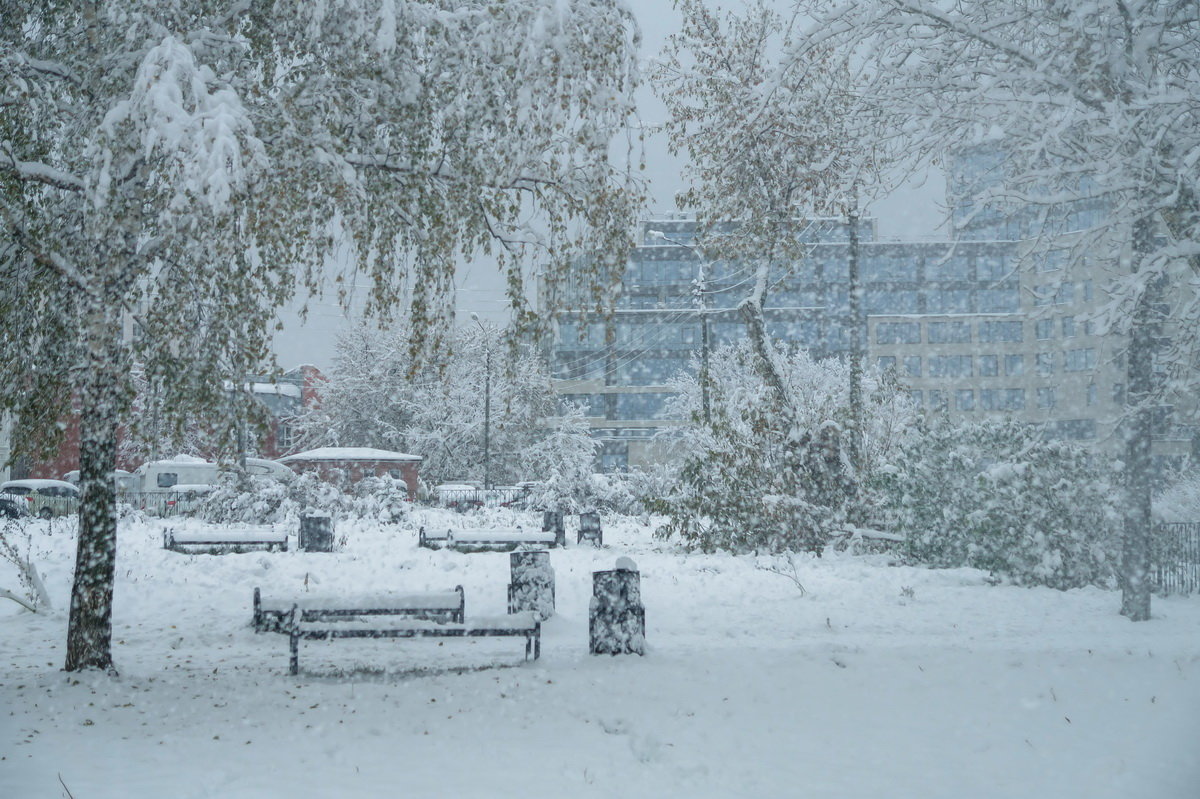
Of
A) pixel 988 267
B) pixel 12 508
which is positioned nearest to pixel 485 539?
pixel 12 508

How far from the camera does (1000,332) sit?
65188 millimetres

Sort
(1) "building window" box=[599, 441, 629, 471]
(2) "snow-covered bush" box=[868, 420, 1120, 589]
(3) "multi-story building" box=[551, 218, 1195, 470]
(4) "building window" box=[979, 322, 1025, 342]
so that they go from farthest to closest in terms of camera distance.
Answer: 1. (1) "building window" box=[599, 441, 629, 471]
2. (3) "multi-story building" box=[551, 218, 1195, 470]
3. (4) "building window" box=[979, 322, 1025, 342]
4. (2) "snow-covered bush" box=[868, 420, 1120, 589]

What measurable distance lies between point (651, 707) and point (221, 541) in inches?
496

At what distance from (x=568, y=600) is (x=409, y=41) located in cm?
824

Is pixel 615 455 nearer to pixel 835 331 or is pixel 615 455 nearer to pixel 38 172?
pixel 835 331

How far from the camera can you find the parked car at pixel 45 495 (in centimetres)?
2959

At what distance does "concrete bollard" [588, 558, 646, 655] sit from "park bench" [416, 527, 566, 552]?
→ 10.2 metres

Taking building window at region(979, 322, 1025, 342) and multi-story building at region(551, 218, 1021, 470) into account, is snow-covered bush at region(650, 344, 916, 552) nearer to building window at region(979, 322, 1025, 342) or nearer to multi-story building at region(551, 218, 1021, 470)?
multi-story building at region(551, 218, 1021, 470)

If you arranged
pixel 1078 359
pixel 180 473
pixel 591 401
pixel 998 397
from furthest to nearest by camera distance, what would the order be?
pixel 591 401
pixel 998 397
pixel 1078 359
pixel 180 473

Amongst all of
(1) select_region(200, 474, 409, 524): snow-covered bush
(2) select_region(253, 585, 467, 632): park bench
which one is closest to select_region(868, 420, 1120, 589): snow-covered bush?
(2) select_region(253, 585, 467, 632): park bench

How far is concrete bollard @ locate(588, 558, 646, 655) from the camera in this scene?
355 inches

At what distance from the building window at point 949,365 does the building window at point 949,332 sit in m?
1.12

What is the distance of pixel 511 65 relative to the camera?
6.97 metres

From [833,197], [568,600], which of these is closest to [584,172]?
[833,197]
